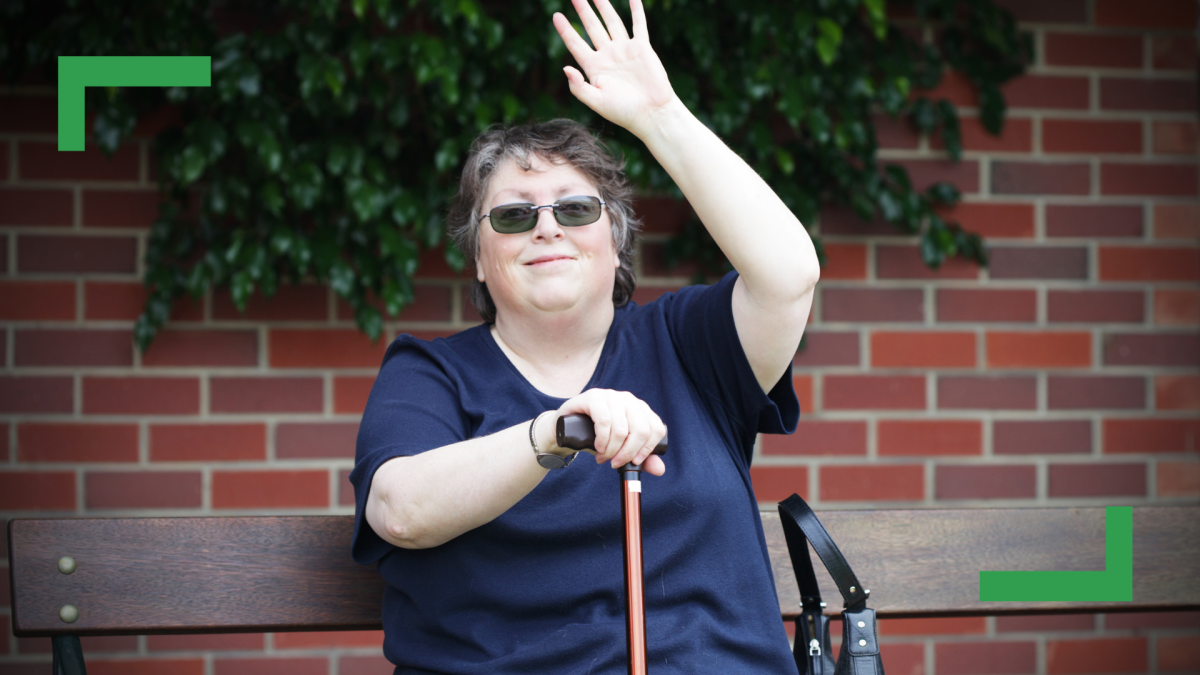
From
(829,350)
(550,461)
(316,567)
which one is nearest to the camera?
(550,461)

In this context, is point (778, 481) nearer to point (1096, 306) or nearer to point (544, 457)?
point (1096, 306)

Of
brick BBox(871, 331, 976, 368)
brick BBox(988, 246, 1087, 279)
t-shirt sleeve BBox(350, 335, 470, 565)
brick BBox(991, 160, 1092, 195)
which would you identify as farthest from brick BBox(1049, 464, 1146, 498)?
t-shirt sleeve BBox(350, 335, 470, 565)

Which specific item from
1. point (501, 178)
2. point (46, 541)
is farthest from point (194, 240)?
point (501, 178)

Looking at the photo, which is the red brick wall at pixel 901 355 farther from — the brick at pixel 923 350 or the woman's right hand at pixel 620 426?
the woman's right hand at pixel 620 426

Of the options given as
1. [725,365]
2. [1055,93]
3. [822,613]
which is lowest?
[822,613]

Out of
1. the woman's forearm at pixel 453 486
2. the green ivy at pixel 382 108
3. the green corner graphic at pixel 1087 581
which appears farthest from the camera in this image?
the green ivy at pixel 382 108

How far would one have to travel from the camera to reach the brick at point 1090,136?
9.45ft

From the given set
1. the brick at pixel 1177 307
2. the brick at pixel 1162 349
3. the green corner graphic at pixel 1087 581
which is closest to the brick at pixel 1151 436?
the brick at pixel 1162 349

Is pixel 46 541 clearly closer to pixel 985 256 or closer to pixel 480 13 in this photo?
pixel 480 13

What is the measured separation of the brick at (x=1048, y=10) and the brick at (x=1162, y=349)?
2.97 ft

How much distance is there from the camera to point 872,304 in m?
2.82

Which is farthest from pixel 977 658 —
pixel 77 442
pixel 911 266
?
pixel 77 442

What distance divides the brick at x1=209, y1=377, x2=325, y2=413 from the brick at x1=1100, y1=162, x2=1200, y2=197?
7.36 feet

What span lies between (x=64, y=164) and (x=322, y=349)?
2.64 ft
